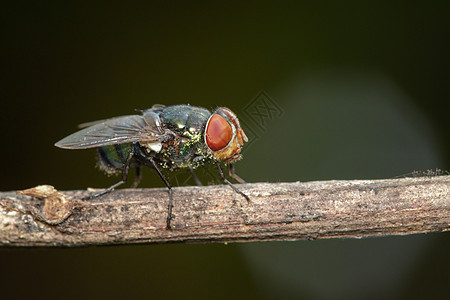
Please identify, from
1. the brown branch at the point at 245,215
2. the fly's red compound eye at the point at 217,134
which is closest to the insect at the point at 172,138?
the fly's red compound eye at the point at 217,134

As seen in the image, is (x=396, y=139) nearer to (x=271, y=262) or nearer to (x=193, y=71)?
(x=271, y=262)

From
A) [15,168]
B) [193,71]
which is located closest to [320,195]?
[193,71]

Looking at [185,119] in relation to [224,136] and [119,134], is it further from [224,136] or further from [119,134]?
[119,134]

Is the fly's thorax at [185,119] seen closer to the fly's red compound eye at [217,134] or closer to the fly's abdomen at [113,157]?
the fly's red compound eye at [217,134]

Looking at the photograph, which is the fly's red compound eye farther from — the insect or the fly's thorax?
the fly's thorax

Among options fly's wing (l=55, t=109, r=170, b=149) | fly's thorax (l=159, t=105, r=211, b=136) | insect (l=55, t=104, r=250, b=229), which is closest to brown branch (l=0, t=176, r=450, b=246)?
insect (l=55, t=104, r=250, b=229)

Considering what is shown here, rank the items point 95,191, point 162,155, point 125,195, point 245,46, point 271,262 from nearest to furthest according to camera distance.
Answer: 1. point 125,195
2. point 95,191
3. point 162,155
4. point 271,262
5. point 245,46

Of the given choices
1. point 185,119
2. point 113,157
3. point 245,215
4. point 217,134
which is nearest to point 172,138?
point 185,119
